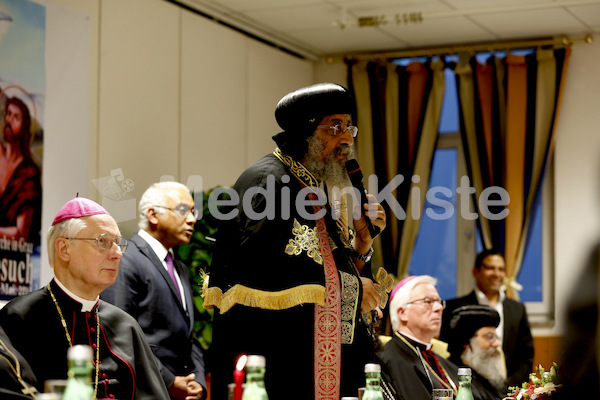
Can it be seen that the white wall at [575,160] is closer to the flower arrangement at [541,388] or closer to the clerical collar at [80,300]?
the flower arrangement at [541,388]

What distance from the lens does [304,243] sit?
325 cm

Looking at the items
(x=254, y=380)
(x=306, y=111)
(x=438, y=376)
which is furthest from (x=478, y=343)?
(x=254, y=380)

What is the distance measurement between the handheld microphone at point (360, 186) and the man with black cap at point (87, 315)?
917 mm

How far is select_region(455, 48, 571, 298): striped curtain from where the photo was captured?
24.8 feet

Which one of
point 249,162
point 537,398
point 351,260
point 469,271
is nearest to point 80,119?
point 249,162

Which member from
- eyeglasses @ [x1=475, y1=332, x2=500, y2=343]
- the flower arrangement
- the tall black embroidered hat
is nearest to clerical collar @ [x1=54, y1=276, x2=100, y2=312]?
the tall black embroidered hat

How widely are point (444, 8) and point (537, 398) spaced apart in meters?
4.26

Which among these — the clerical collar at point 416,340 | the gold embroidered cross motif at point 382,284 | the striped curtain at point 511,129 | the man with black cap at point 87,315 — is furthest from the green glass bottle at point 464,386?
the striped curtain at point 511,129

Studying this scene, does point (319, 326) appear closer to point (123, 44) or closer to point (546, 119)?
point (123, 44)

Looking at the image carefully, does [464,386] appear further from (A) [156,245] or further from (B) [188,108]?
(B) [188,108]

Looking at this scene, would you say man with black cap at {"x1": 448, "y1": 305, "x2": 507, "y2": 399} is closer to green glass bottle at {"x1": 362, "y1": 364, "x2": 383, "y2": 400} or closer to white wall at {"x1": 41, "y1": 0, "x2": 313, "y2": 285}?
white wall at {"x1": 41, "y1": 0, "x2": 313, "y2": 285}

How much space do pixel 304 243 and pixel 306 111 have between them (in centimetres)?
58

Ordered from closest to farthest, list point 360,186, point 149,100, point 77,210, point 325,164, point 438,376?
1. point 77,210
2. point 360,186
3. point 325,164
4. point 438,376
5. point 149,100

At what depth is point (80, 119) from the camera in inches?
215
